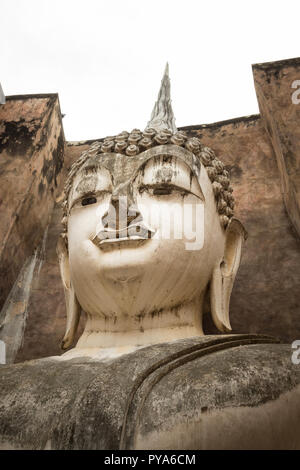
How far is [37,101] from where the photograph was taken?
14.3 ft

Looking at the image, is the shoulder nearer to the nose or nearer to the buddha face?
the buddha face

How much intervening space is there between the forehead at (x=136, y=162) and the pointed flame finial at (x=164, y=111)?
78cm

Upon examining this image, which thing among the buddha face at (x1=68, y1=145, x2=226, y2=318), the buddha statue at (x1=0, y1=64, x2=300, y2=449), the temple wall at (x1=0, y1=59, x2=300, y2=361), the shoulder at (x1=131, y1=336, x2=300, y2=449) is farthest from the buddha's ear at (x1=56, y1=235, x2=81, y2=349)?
the shoulder at (x1=131, y1=336, x2=300, y2=449)

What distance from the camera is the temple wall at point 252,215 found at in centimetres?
327

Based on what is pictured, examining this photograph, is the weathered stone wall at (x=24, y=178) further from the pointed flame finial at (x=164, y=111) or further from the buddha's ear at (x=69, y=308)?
the pointed flame finial at (x=164, y=111)

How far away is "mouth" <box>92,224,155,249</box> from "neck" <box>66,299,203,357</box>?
1.45ft

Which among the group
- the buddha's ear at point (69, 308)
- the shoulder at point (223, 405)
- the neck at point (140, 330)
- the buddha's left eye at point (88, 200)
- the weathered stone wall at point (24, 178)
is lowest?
the shoulder at point (223, 405)

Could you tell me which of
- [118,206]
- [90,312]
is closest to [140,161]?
[118,206]

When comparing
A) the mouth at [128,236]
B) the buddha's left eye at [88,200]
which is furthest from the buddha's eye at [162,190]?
the buddha's left eye at [88,200]

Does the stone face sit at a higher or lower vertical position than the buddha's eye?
lower

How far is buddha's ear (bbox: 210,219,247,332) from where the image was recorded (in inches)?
110
